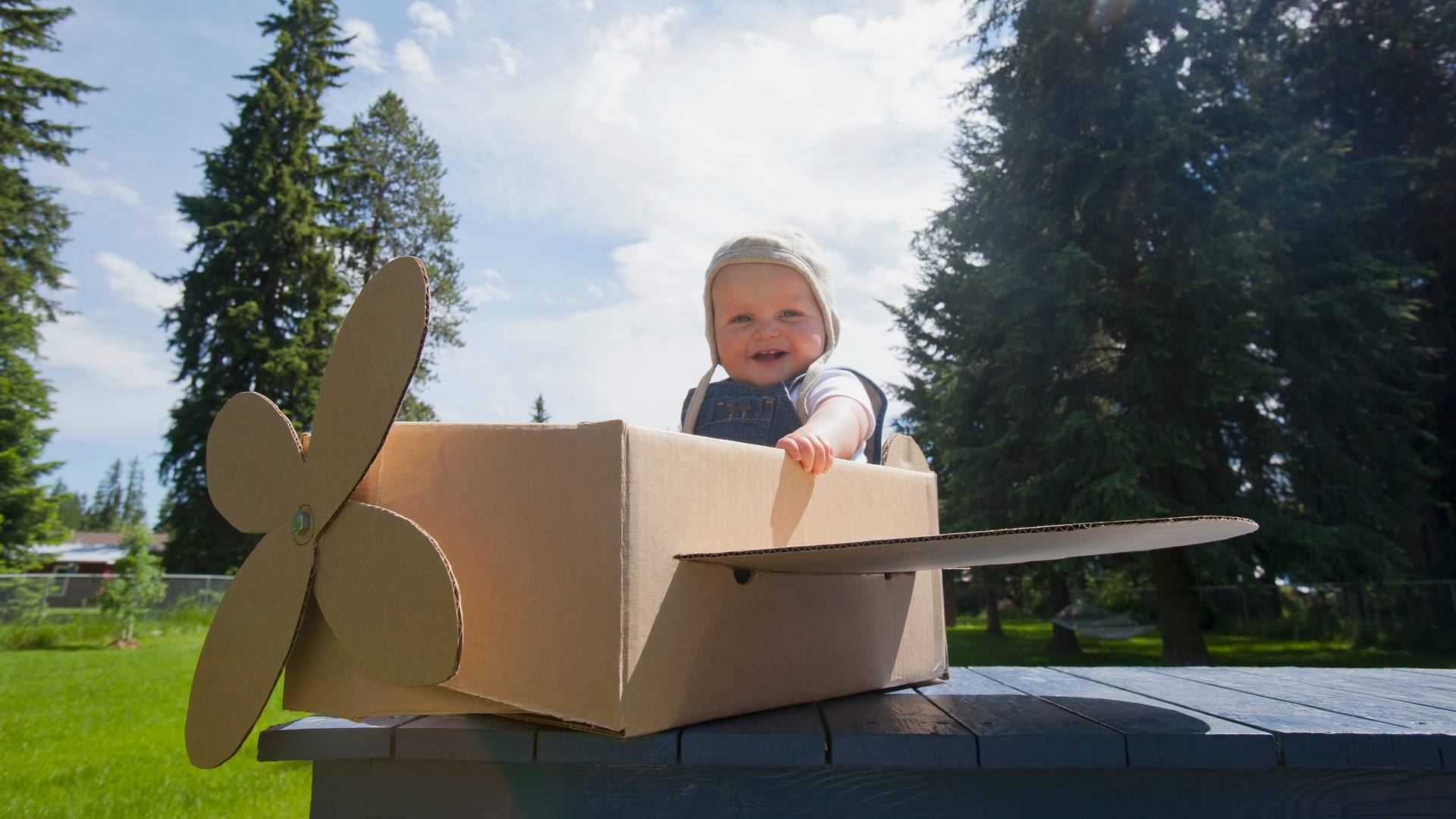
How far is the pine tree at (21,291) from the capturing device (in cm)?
1659

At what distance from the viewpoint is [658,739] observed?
1037mm

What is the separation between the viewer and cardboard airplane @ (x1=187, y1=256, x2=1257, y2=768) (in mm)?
1008

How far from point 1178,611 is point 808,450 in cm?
1069

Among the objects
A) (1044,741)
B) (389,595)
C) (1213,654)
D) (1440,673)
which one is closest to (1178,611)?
(1213,654)

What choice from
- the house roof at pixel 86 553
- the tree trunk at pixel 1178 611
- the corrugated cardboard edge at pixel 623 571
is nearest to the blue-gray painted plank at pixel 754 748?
the corrugated cardboard edge at pixel 623 571

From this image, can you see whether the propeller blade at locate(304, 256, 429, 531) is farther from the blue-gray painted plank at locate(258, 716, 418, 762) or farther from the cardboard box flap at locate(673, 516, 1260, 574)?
the cardboard box flap at locate(673, 516, 1260, 574)

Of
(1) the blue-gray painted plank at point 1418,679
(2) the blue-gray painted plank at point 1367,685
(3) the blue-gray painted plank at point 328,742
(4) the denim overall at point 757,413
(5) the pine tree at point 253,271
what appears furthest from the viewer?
(5) the pine tree at point 253,271

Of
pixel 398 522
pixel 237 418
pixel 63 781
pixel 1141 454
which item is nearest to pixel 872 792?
pixel 398 522

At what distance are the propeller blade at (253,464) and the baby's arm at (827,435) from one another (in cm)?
75

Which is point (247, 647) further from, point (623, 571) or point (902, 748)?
point (902, 748)

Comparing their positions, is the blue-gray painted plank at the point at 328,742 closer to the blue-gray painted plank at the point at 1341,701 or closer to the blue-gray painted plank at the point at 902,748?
the blue-gray painted plank at the point at 902,748

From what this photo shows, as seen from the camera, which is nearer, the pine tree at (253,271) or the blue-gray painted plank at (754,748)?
the blue-gray painted plank at (754,748)

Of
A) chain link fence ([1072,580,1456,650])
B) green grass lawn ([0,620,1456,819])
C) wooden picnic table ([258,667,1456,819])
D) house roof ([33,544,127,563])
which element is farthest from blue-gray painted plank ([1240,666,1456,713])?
house roof ([33,544,127,563])

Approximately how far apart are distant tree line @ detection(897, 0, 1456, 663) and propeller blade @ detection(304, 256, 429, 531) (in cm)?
935
